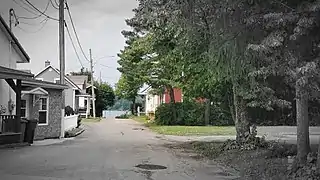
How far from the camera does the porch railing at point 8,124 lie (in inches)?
784

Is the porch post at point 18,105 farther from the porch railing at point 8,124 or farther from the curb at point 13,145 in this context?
the curb at point 13,145

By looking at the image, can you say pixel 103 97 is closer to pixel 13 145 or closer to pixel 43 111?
pixel 43 111

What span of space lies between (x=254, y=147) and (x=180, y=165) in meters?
3.98

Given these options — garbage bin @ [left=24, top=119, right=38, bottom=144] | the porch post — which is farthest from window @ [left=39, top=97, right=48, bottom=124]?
the porch post

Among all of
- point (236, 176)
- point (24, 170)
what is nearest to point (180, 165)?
point (236, 176)

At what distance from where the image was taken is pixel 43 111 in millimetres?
25125

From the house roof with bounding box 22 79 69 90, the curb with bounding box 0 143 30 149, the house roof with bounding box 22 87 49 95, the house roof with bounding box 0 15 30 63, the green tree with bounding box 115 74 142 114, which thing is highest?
the house roof with bounding box 0 15 30 63

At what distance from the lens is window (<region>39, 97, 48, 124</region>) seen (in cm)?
2498

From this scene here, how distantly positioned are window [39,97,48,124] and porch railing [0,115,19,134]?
4.53 meters

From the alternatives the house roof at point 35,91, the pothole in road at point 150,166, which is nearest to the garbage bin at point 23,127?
the house roof at point 35,91

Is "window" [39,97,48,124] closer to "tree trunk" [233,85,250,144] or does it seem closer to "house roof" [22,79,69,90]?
"house roof" [22,79,69,90]

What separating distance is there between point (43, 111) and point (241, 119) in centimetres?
1233

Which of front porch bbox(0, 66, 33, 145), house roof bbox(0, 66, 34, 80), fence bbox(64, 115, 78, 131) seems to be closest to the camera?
house roof bbox(0, 66, 34, 80)

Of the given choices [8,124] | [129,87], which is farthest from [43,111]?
[129,87]
